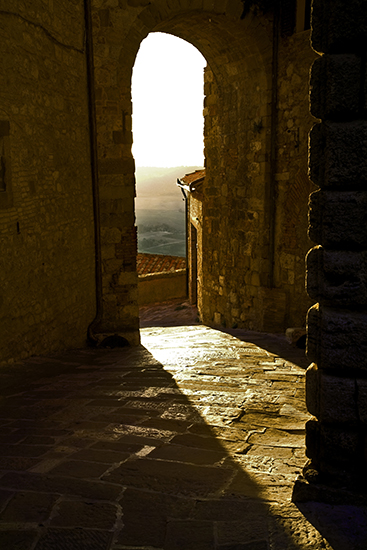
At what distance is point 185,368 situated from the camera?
5645 mm

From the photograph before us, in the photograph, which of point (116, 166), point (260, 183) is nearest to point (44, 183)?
point (116, 166)

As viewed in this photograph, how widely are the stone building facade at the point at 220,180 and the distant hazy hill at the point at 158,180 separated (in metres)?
53.8

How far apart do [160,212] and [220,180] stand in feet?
151

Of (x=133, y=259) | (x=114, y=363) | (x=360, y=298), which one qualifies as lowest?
(x=114, y=363)

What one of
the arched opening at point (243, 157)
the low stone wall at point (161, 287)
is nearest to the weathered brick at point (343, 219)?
the arched opening at point (243, 157)

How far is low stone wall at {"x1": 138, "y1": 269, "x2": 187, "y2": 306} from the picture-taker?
17266 millimetres

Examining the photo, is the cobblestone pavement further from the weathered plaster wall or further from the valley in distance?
the valley in distance

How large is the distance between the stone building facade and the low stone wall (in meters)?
6.92

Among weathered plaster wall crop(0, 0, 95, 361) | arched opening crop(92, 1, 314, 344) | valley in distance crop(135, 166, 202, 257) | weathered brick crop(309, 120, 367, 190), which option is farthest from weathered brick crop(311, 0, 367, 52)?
valley in distance crop(135, 166, 202, 257)

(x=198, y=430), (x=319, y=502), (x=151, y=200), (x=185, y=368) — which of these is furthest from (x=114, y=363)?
(x=151, y=200)

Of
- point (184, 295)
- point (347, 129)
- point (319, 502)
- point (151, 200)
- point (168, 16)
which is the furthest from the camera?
point (151, 200)

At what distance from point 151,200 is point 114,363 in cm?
5560

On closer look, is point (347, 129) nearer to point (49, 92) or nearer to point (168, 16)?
point (49, 92)

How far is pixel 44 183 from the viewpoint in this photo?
577 centimetres
